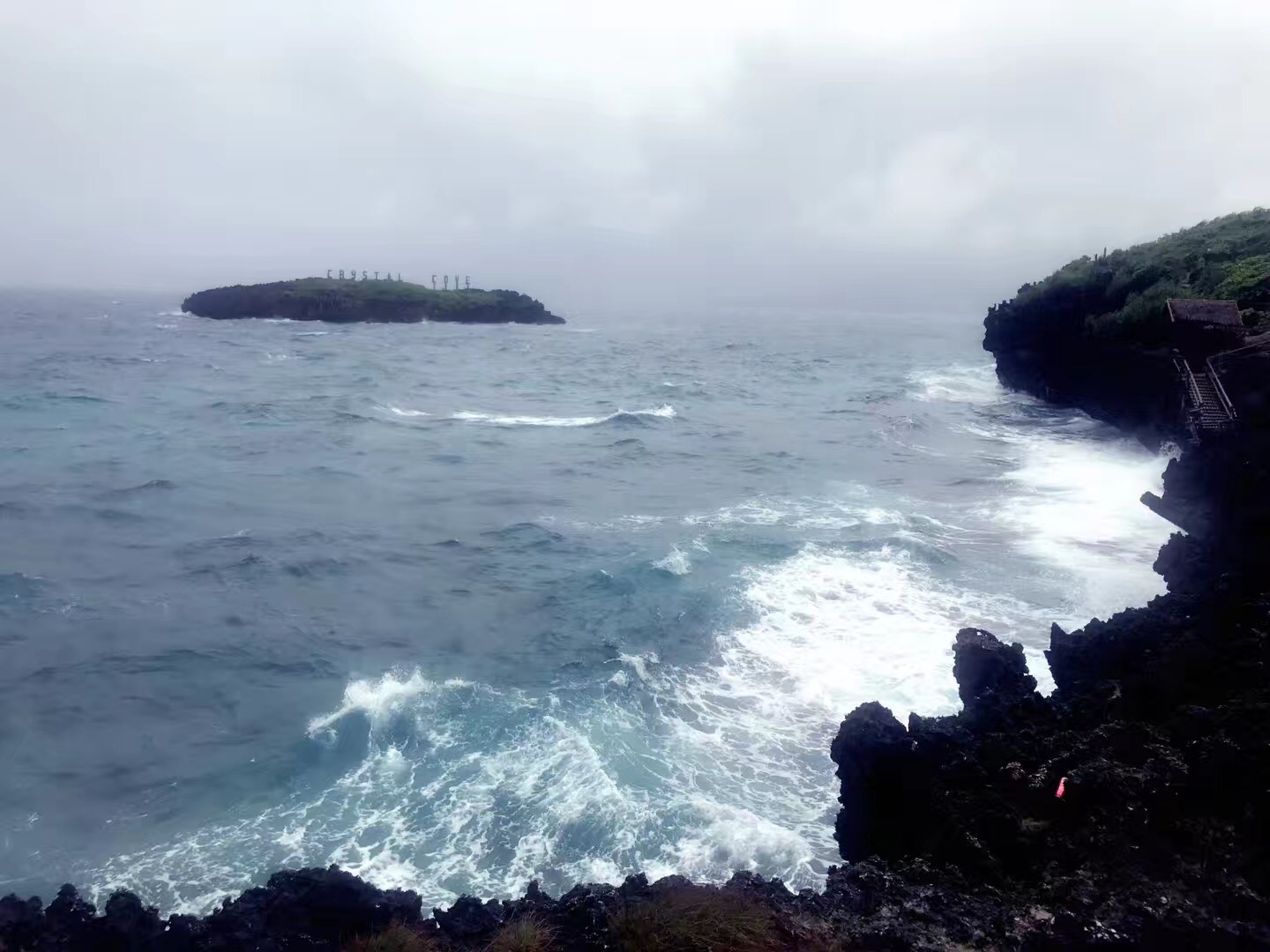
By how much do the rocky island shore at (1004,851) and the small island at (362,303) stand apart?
8572cm

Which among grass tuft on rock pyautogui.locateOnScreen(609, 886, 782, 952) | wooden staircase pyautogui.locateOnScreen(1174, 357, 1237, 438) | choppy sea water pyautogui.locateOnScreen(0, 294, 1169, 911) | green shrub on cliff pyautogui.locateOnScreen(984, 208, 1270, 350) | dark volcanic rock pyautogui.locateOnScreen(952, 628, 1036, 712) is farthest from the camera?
green shrub on cliff pyautogui.locateOnScreen(984, 208, 1270, 350)

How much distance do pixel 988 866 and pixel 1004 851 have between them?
10.6 inches

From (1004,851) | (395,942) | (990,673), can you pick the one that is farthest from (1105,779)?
(395,942)

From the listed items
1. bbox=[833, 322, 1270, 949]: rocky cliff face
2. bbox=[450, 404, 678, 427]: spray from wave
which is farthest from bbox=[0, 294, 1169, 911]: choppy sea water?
bbox=[833, 322, 1270, 949]: rocky cliff face

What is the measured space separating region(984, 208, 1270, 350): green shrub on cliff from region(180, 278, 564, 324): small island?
59936 mm

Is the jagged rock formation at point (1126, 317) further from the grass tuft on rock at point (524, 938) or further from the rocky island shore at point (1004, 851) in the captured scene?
the grass tuft on rock at point (524, 938)

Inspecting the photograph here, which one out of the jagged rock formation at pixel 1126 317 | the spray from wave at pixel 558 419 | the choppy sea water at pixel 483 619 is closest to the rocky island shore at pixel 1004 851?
the choppy sea water at pixel 483 619

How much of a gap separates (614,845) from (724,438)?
77.9ft

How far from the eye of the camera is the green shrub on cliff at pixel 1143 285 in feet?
100

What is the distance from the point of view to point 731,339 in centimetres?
8131

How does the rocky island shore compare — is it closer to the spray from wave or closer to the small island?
the spray from wave

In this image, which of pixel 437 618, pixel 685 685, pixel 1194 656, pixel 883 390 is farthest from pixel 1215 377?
pixel 883 390

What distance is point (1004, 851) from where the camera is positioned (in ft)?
24.3

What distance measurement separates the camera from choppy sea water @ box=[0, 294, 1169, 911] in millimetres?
10203
